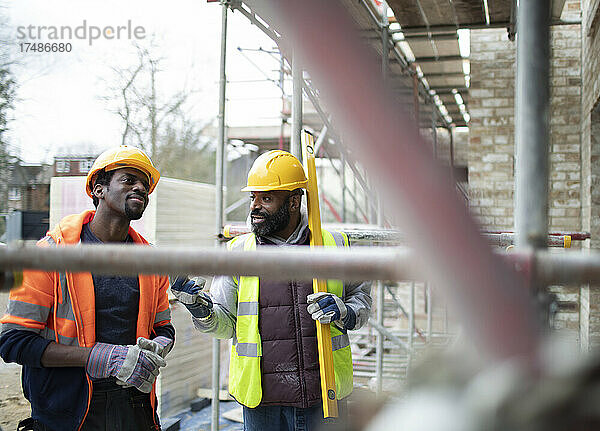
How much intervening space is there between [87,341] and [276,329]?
0.87 meters

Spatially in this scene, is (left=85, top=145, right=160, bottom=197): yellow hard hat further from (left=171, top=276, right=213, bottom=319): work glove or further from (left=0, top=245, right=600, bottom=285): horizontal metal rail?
(left=0, top=245, right=600, bottom=285): horizontal metal rail

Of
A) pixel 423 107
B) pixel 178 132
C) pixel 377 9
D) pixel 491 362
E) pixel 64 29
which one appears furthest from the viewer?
pixel 178 132

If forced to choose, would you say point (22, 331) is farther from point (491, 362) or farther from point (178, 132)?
point (178, 132)

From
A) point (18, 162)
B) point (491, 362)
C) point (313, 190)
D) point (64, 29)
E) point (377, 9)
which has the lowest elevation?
point (491, 362)

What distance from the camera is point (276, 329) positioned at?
115 inches

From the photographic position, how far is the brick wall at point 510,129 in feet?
18.7

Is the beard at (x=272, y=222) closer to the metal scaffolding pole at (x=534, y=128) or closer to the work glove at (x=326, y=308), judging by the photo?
the work glove at (x=326, y=308)

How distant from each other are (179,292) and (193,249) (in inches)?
66.3

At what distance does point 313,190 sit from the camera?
322cm

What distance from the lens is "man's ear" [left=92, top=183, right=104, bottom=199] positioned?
2.92 meters

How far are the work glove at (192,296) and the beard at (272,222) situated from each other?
1.53ft

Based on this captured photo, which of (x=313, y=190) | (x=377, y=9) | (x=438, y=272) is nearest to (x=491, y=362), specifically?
(x=438, y=272)

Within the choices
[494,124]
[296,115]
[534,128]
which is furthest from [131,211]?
[494,124]

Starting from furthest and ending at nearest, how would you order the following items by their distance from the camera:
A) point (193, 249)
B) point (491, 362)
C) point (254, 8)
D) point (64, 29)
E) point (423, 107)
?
1. point (64, 29)
2. point (423, 107)
3. point (254, 8)
4. point (193, 249)
5. point (491, 362)
